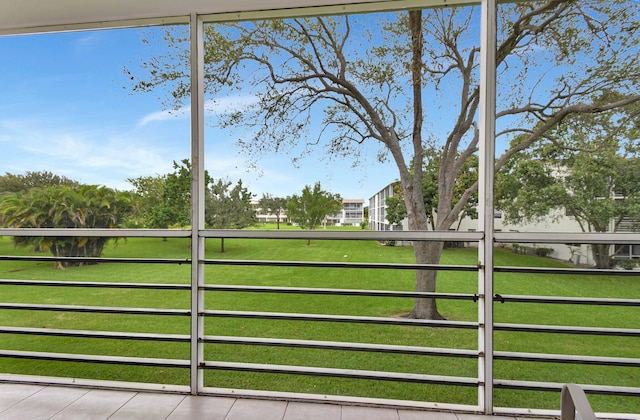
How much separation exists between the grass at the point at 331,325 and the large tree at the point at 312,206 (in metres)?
0.19

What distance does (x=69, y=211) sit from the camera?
257 centimetres

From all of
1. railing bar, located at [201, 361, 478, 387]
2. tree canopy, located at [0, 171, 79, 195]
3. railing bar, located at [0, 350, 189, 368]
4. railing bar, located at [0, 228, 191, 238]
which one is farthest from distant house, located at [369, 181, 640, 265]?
tree canopy, located at [0, 171, 79, 195]

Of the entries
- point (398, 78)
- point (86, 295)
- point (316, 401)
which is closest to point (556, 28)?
point (398, 78)

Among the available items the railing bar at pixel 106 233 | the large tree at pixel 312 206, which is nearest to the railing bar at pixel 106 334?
the railing bar at pixel 106 233

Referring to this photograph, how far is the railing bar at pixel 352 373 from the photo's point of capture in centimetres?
186

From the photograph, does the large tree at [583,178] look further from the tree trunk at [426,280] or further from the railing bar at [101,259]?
Result: the railing bar at [101,259]

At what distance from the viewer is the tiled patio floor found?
5.85ft

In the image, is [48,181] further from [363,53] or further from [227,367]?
[363,53]

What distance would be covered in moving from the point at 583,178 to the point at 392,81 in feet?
4.98

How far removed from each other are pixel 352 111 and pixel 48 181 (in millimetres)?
2592

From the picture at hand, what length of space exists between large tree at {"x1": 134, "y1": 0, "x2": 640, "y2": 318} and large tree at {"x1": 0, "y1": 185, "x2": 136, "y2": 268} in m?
0.96

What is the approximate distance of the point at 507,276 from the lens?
82.1 inches

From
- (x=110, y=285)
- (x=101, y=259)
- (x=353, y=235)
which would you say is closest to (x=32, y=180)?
(x=101, y=259)

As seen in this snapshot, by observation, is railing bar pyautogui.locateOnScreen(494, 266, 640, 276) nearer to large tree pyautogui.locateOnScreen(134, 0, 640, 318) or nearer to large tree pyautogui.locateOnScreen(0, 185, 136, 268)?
large tree pyautogui.locateOnScreen(134, 0, 640, 318)
